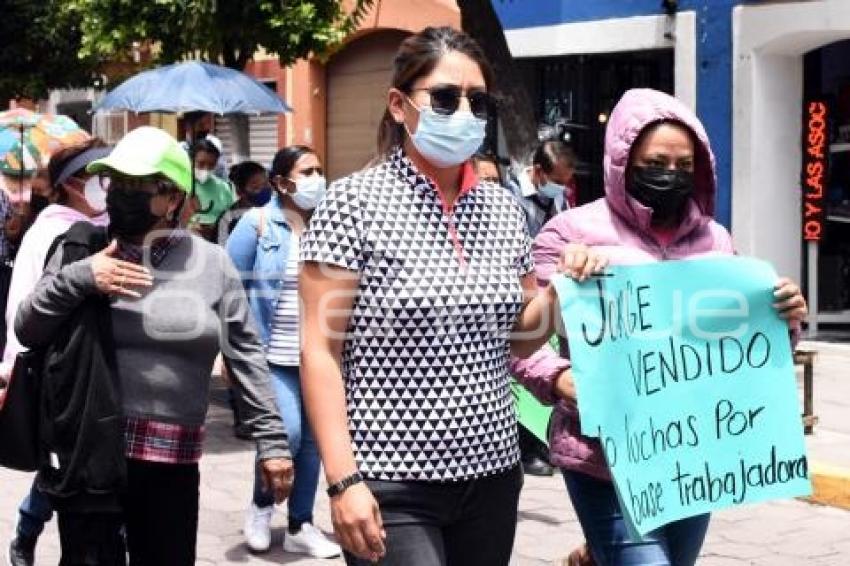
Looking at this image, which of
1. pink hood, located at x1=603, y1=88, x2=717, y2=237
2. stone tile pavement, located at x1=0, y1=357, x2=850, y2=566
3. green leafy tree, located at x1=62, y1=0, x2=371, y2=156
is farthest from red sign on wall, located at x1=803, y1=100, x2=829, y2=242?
pink hood, located at x1=603, y1=88, x2=717, y2=237

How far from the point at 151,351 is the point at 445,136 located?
124cm

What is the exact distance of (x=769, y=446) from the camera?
3686 millimetres

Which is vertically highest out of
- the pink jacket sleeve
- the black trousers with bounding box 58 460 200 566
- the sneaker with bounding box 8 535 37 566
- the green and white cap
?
the green and white cap

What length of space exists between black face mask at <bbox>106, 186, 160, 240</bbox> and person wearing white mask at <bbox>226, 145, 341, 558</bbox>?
1938mm

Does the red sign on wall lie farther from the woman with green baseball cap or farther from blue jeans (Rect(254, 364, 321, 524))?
the woman with green baseball cap

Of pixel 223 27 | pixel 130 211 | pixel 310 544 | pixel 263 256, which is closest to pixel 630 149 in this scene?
pixel 130 211

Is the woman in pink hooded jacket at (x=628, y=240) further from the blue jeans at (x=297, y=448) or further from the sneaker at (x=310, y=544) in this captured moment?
the sneaker at (x=310, y=544)

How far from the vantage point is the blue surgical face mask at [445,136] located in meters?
3.18

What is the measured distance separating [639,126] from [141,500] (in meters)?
1.71

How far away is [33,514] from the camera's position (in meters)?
5.39

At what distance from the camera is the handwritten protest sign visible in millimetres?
3486

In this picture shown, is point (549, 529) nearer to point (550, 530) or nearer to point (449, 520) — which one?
point (550, 530)

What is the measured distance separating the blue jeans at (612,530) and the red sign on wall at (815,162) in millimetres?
9224

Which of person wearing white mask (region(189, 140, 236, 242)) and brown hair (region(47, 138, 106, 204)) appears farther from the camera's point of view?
person wearing white mask (region(189, 140, 236, 242))
